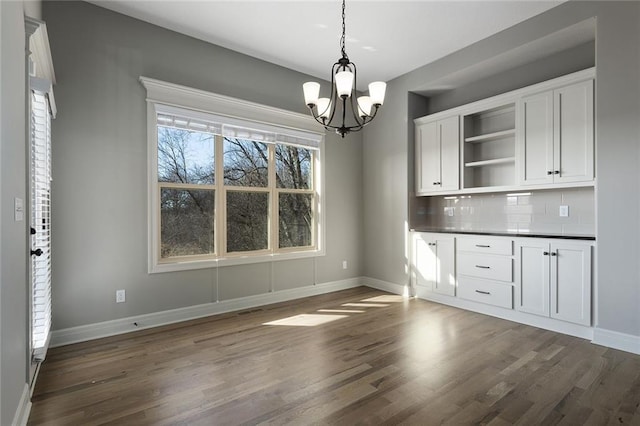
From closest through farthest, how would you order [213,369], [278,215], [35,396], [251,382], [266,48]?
[35,396]
[251,382]
[213,369]
[266,48]
[278,215]

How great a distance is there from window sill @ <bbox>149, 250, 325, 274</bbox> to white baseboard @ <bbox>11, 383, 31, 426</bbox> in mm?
1528

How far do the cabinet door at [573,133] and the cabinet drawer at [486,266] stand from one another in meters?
1.02

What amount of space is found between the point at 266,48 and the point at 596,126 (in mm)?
3501

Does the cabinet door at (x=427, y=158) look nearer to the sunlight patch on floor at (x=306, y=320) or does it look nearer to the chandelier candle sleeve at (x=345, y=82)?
the sunlight patch on floor at (x=306, y=320)

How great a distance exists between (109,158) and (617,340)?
16.1 feet

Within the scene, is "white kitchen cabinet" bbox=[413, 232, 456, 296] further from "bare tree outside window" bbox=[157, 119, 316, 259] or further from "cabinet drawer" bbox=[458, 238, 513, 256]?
"bare tree outside window" bbox=[157, 119, 316, 259]

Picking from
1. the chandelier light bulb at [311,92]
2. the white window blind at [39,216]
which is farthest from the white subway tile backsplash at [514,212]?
the white window blind at [39,216]

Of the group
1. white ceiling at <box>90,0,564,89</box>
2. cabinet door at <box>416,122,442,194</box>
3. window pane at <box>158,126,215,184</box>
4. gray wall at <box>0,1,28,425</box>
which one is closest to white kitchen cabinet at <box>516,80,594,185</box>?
white ceiling at <box>90,0,564,89</box>

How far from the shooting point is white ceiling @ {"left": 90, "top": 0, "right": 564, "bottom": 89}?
3.15 m

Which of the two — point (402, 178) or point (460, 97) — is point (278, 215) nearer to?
point (402, 178)

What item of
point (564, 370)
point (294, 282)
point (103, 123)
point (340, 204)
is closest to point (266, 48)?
point (103, 123)

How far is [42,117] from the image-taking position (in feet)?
8.09

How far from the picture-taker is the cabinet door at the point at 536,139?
348 centimetres

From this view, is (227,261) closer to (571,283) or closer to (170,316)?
(170,316)
